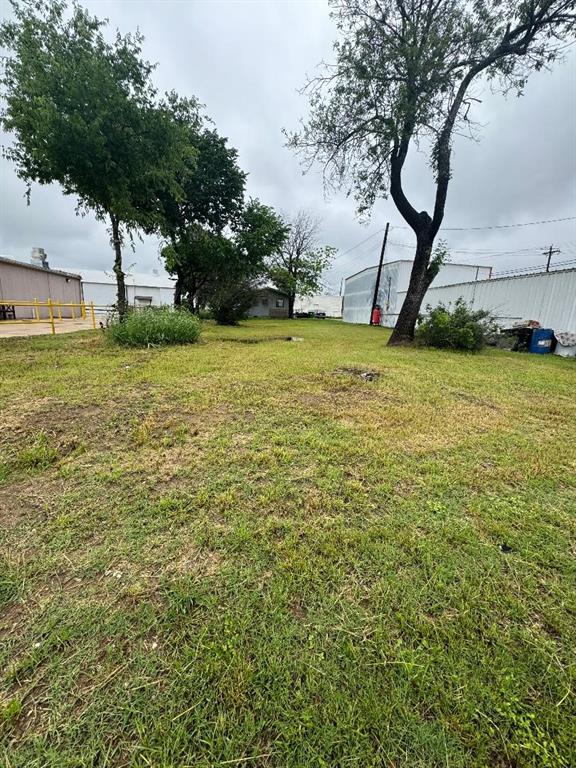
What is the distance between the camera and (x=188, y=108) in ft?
30.9

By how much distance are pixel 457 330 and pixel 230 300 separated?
1005 cm

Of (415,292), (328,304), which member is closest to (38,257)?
(415,292)

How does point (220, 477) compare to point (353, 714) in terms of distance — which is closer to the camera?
point (353, 714)

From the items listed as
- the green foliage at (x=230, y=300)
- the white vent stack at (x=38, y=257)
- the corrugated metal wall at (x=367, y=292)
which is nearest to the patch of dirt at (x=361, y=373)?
the green foliage at (x=230, y=300)

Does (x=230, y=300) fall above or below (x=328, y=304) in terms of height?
below

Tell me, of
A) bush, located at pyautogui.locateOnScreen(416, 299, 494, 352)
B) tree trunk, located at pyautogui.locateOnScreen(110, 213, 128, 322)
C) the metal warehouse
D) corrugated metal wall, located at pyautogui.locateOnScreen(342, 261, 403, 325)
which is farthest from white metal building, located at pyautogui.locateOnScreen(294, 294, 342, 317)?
tree trunk, located at pyautogui.locateOnScreen(110, 213, 128, 322)

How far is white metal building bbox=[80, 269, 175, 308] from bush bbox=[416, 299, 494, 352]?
2404 cm

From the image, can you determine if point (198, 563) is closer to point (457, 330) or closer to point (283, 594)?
point (283, 594)

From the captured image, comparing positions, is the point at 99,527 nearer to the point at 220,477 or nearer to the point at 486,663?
the point at 220,477

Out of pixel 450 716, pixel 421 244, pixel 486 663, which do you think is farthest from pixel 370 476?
pixel 421 244

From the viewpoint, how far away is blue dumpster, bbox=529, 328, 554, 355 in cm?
896

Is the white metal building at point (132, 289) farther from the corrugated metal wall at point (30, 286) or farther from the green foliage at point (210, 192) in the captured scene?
the green foliage at point (210, 192)

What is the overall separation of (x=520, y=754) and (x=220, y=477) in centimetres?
167

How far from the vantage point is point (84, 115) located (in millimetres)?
6188
